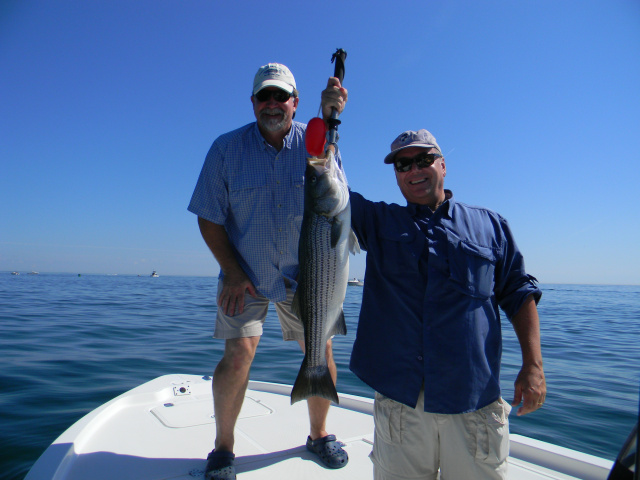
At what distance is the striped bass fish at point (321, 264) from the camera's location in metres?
2.51

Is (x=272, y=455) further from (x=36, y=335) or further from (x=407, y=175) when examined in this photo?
(x=36, y=335)

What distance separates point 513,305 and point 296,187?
75.8 inches

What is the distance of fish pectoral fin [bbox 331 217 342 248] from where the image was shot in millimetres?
2500

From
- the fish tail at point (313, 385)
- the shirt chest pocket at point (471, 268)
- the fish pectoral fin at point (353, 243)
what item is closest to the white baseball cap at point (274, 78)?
the fish pectoral fin at point (353, 243)

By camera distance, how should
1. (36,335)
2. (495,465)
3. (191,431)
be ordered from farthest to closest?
(36,335)
(191,431)
(495,465)

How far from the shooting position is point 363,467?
A: 131 inches

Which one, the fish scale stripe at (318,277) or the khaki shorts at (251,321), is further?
the khaki shorts at (251,321)

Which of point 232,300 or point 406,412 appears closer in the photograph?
point 406,412

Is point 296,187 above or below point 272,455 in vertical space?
above

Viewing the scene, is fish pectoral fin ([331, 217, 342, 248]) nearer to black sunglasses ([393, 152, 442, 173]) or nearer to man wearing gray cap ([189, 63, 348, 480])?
black sunglasses ([393, 152, 442, 173])

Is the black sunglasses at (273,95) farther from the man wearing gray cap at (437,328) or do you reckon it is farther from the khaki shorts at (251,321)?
the khaki shorts at (251,321)

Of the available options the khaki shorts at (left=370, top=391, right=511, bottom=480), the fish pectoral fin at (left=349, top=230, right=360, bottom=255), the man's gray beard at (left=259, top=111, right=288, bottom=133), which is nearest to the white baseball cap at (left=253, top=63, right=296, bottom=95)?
the man's gray beard at (left=259, top=111, right=288, bottom=133)

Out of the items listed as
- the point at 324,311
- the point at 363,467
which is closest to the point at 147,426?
the point at 363,467

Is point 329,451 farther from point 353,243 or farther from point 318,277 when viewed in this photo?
point 353,243
